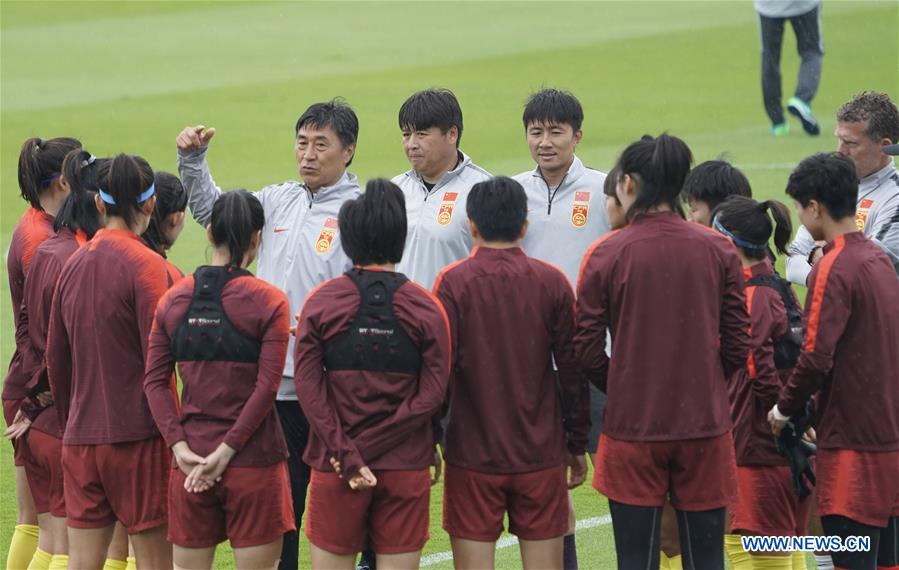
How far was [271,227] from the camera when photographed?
5.72 metres

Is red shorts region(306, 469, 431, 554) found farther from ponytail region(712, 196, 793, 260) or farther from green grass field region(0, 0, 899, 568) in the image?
green grass field region(0, 0, 899, 568)

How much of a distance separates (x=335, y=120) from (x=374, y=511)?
5.95 feet

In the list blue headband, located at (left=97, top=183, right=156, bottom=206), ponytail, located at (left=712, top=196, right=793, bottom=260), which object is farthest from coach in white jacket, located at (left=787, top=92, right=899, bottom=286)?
blue headband, located at (left=97, top=183, right=156, bottom=206)

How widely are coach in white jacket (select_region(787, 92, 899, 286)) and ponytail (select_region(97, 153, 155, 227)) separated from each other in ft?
9.27

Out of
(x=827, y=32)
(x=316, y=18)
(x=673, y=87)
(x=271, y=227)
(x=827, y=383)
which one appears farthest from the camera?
(x=316, y=18)

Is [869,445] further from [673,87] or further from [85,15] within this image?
[85,15]

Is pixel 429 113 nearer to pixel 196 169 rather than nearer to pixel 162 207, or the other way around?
pixel 196 169

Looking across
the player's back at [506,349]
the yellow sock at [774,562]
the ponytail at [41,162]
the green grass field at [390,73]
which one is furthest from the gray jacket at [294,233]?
the green grass field at [390,73]

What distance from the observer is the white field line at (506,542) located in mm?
6285

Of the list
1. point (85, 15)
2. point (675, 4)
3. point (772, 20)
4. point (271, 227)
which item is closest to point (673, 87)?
point (772, 20)

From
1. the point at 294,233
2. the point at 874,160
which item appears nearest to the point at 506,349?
the point at 294,233

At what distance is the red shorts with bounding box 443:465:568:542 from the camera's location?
4645 millimetres

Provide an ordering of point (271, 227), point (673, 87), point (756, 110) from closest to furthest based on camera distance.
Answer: point (271, 227), point (756, 110), point (673, 87)

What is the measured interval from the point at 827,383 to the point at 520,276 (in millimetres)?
1187
